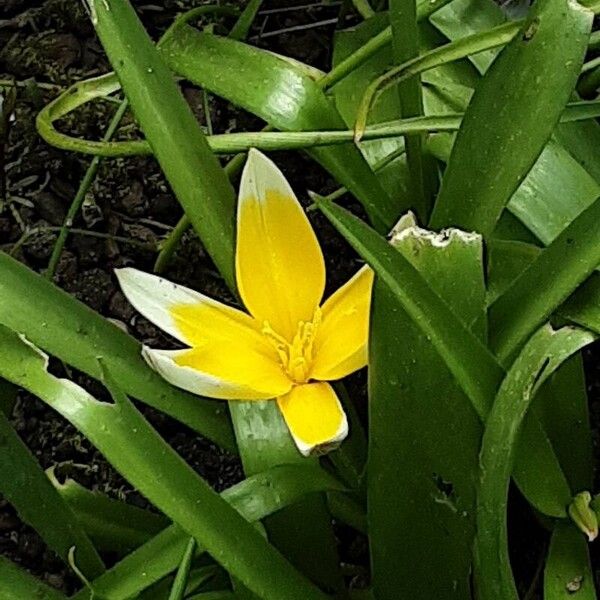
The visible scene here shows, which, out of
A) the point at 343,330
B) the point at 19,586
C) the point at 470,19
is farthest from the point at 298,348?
the point at 470,19

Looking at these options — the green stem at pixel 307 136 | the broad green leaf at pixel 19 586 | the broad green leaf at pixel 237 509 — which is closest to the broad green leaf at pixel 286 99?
the green stem at pixel 307 136

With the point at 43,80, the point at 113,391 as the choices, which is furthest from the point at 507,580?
the point at 43,80

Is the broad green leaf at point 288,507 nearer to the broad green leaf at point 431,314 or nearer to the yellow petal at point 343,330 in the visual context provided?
the yellow petal at point 343,330

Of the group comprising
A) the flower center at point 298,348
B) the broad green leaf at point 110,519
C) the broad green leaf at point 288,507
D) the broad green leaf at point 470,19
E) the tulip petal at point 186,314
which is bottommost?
the broad green leaf at point 110,519

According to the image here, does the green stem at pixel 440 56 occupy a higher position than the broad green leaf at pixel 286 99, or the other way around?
the green stem at pixel 440 56

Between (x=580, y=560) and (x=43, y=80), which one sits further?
(x=43, y=80)

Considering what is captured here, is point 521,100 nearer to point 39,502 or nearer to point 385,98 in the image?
point 385,98

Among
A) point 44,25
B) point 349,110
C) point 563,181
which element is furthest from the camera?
point 44,25

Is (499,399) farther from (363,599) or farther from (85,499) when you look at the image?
(85,499)
